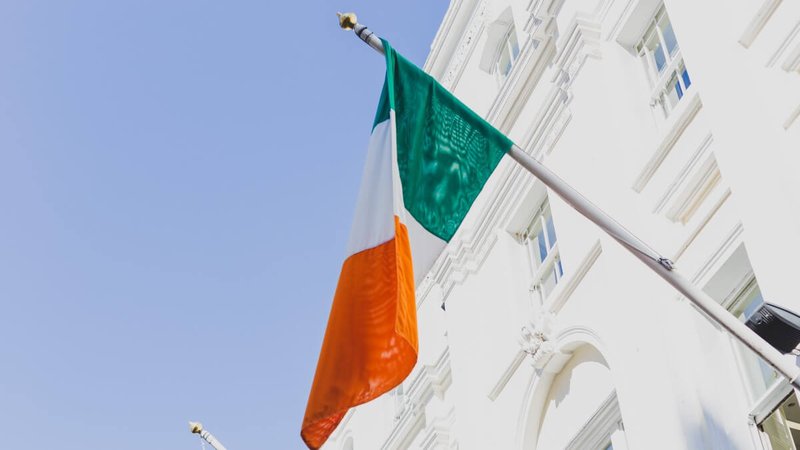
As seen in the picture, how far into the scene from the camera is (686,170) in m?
11.0

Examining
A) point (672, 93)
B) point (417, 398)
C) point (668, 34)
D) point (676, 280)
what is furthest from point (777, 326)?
point (417, 398)

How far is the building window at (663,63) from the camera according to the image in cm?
1237

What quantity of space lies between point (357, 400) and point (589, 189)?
516cm

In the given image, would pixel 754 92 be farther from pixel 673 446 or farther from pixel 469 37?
pixel 469 37

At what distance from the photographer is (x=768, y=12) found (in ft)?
32.8

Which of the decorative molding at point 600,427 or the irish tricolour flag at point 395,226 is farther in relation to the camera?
the decorative molding at point 600,427

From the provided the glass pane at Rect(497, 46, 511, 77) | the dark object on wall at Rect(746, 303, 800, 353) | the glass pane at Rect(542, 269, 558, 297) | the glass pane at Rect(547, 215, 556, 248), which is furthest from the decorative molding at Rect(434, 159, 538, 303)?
the dark object on wall at Rect(746, 303, 800, 353)

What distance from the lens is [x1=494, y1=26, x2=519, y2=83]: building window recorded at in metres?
18.3

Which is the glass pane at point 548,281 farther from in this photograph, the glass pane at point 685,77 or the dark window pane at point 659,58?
the glass pane at point 685,77

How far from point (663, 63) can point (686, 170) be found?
2419 millimetres

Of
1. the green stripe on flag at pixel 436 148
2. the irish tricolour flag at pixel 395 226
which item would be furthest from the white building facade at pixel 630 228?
the irish tricolour flag at pixel 395 226

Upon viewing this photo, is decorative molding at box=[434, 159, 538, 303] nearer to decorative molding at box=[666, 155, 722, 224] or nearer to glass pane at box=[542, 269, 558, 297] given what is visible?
glass pane at box=[542, 269, 558, 297]

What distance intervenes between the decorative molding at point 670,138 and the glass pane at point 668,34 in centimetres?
157

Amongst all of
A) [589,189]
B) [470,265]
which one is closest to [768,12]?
[589,189]
